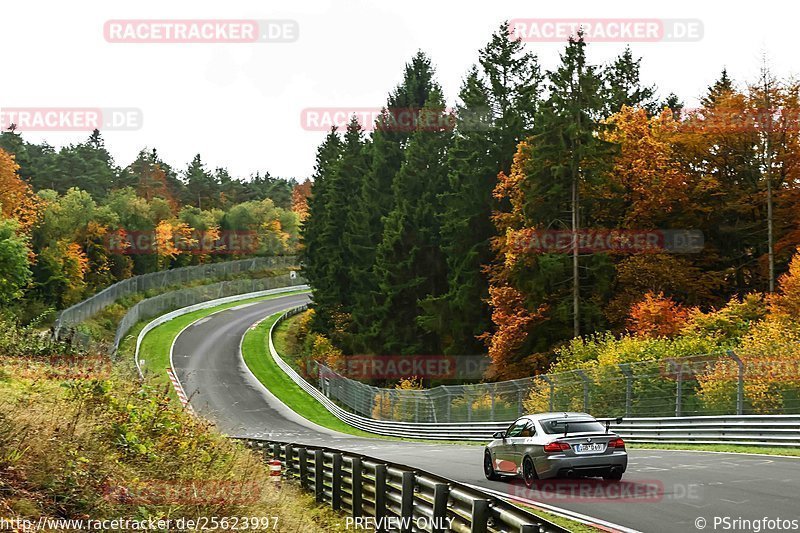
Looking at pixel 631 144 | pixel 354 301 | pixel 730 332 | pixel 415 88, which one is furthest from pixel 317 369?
pixel 730 332

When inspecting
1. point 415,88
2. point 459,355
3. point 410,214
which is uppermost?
point 415,88

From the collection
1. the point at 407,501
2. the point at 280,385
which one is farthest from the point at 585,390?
the point at 280,385

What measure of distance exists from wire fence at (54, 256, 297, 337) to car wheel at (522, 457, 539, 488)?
41981 mm

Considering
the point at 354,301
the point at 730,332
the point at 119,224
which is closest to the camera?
the point at 730,332

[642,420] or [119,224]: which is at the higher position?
[119,224]

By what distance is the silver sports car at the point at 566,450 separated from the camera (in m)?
16.0

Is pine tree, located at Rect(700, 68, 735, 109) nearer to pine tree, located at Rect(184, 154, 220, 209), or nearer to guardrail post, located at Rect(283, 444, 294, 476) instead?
guardrail post, located at Rect(283, 444, 294, 476)

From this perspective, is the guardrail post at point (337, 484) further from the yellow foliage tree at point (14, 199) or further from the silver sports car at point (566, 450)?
the yellow foliage tree at point (14, 199)

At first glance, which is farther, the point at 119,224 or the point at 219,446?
the point at 119,224

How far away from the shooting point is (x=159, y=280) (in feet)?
333

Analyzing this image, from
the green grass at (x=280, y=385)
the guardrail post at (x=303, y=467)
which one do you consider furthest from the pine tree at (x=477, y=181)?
the guardrail post at (x=303, y=467)

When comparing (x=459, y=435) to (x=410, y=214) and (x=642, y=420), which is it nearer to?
(x=642, y=420)

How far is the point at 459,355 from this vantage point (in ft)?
188

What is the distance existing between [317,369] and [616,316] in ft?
96.5
